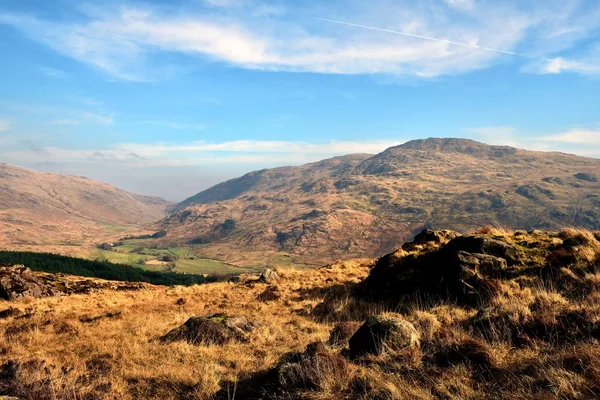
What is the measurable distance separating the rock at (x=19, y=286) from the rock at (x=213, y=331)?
2825 cm

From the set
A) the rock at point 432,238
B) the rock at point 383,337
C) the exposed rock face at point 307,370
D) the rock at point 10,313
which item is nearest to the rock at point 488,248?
the rock at point 432,238

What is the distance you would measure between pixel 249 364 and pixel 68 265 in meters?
161

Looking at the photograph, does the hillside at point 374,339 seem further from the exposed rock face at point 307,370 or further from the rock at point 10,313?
the rock at point 10,313

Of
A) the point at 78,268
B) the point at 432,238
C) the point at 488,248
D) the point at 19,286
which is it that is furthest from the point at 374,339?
the point at 78,268

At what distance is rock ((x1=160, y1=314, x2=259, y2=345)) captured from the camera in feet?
41.0

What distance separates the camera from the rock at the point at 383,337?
8133 mm

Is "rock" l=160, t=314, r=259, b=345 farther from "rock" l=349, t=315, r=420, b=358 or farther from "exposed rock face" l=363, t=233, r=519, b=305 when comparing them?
"exposed rock face" l=363, t=233, r=519, b=305

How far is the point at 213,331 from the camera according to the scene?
12844 millimetres

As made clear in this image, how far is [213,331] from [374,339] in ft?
23.1

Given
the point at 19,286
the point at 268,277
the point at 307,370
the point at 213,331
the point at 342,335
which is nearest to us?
the point at 307,370

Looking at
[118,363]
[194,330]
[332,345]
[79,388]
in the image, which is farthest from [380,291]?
[79,388]

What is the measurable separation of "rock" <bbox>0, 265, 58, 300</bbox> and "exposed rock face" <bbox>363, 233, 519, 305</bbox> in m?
33.4

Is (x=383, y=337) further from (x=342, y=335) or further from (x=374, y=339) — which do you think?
(x=342, y=335)

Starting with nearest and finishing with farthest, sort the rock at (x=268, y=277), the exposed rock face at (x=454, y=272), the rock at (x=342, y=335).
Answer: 1. the rock at (x=342, y=335)
2. the exposed rock face at (x=454, y=272)
3. the rock at (x=268, y=277)
